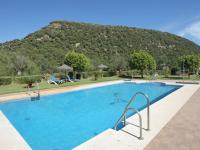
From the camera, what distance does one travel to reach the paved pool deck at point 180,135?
466cm

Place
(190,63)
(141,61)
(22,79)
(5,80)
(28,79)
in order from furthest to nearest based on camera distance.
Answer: (141,61), (190,63), (22,79), (5,80), (28,79)

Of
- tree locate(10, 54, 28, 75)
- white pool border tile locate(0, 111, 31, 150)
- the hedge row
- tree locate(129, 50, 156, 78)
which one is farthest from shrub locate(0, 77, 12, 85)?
tree locate(129, 50, 156, 78)

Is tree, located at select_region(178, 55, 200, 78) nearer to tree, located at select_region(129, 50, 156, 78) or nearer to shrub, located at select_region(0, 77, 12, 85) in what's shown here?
tree, located at select_region(129, 50, 156, 78)

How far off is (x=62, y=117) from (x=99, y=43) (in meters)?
37.9

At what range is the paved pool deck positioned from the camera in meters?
4.66

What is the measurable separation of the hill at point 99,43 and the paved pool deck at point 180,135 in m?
30.1

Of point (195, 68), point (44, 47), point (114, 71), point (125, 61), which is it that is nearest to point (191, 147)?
point (195, 68)

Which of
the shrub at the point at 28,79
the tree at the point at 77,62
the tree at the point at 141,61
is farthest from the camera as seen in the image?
the tree at the point at 77,62

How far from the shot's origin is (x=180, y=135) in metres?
5.32

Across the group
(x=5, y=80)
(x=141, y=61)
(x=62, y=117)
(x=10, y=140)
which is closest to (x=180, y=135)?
(x=10, y=140)

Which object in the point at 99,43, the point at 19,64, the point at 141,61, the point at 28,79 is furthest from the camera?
the point at 99,43

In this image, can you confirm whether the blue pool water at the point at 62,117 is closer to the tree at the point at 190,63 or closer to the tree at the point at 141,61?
the tree at the point at 141,61

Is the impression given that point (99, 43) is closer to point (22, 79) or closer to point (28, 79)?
point (22, 79)

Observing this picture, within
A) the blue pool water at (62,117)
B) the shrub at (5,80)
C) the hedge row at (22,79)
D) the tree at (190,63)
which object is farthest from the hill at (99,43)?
the blue pool water at (62,117)
